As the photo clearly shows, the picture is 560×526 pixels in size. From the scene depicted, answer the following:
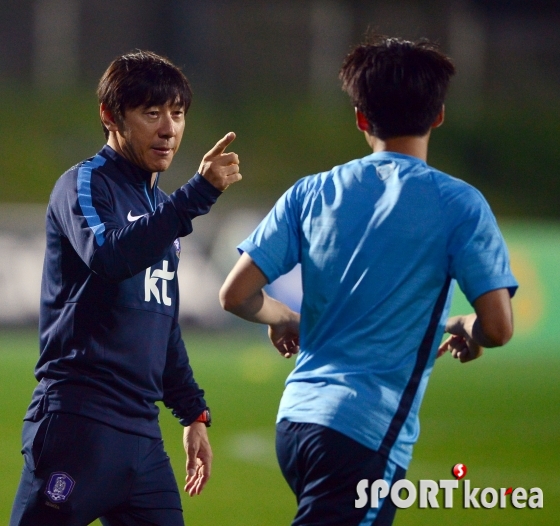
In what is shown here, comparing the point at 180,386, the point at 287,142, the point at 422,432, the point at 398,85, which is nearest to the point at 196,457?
the point at 180,386

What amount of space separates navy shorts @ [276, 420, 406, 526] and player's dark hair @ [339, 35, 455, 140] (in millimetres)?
720

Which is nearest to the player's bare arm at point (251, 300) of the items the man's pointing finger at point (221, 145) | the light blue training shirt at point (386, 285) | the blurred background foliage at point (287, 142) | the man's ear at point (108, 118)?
the light blue training shirt at point (386, 285)

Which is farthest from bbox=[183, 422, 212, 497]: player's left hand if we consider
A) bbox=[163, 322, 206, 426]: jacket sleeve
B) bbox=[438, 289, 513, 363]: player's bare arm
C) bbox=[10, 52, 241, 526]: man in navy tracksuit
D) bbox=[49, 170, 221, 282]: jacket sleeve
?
bbox=[438, 289, 513, 363]: player's bare arm

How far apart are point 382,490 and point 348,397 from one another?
213 mm

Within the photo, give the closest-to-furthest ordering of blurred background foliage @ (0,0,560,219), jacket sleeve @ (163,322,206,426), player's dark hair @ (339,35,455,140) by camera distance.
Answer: player's dark hair @ (339,35,455,140) → jacket sleeve @ (163,322,206,426) → blurred background foliage @ (0,0,560,219)

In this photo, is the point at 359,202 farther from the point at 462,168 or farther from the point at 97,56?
the point at 97,56

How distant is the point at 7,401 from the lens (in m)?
8.20

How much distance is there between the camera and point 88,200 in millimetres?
2473

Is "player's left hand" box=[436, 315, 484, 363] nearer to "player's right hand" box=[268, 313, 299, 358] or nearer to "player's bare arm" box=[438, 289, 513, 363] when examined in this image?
"player's bare arm" box=[438, 289, 513, 363]

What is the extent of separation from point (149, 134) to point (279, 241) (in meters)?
0.63

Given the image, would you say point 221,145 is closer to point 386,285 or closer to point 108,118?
point 108,118

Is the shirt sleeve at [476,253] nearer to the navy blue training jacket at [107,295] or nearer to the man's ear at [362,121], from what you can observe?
the man's ear at [362,121]

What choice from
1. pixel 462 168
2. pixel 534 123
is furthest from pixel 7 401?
pixel 534 123

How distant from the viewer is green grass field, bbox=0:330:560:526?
5188 mm
